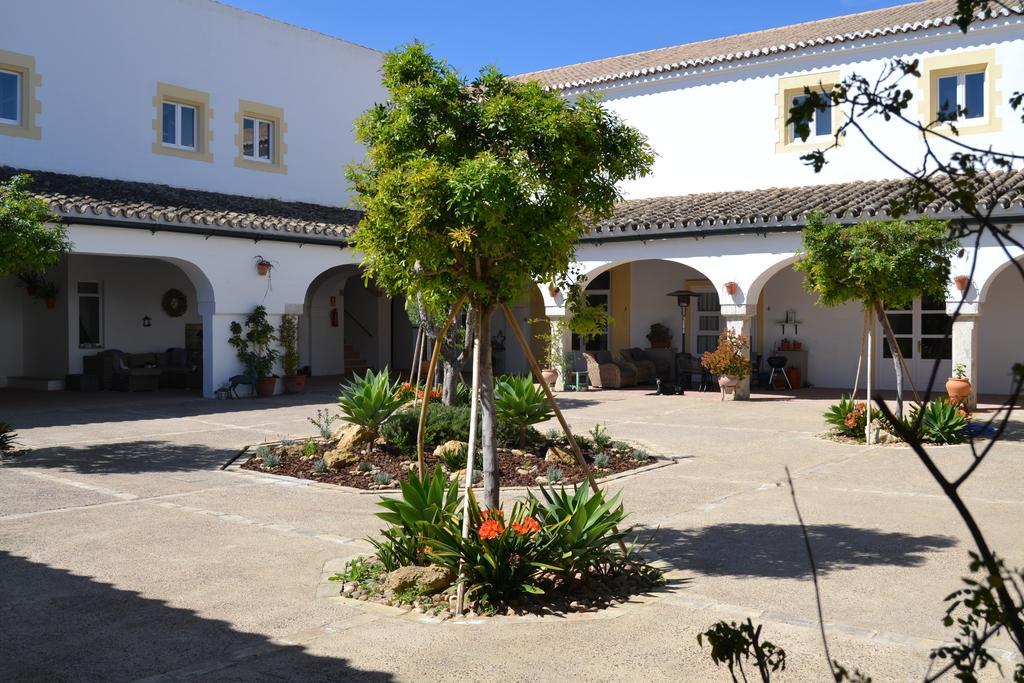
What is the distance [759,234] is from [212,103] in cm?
1207

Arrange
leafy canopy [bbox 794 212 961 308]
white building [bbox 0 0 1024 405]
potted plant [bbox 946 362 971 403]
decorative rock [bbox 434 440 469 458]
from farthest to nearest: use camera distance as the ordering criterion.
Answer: white building [bbox 0 0 1024 405] → potted plant [bbox 946 362 971 403] → leafy canopy [bbox 794 212 961 308] → decorative rock [bbox 434 440 469 458]

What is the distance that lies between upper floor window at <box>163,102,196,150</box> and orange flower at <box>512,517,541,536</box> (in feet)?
55.6

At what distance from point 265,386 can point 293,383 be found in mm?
783

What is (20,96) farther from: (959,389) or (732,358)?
(959,389)

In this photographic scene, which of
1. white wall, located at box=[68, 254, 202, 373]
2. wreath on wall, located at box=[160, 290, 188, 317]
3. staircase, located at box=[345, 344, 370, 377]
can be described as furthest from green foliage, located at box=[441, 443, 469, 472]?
staircase, located at box=[345, 344, 370, 377]

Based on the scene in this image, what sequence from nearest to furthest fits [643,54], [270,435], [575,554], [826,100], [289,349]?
[826,100]
[575,554]
[270,435]
[289,349]
[643,54]

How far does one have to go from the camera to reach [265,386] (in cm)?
1881

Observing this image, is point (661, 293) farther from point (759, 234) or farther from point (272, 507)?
point (272, 507)

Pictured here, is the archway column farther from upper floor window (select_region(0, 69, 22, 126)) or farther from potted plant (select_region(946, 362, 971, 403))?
upper floor window (select_region(0, 69, 22, 126))

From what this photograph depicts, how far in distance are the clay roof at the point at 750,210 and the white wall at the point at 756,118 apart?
502 millimetres

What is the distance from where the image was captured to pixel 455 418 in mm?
11188

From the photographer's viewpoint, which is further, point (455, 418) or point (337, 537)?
point (455, 418)

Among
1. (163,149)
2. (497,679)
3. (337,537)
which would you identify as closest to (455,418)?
(337,537)

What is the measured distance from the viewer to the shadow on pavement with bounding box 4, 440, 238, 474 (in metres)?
10.7
